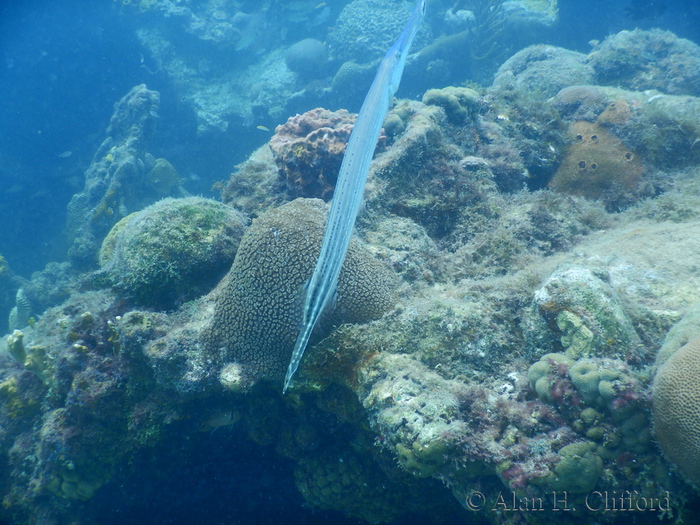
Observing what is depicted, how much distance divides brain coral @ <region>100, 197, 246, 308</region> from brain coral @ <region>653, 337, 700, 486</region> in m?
5.02

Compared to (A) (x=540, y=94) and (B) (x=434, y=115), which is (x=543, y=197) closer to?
(B) (x=434, y=115)

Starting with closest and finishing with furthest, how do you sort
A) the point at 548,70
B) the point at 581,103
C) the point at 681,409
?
the point at 681,409
the point at 581,103
the point at 548,70

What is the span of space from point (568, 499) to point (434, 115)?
6.21 meters

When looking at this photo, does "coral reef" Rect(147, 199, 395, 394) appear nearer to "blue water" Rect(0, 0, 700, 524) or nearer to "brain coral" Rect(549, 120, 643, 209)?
"brain coral" Rect(549, 120, 643, 209)

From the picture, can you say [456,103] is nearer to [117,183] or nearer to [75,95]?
[117,183]

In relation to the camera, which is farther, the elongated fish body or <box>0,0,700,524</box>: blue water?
<box>0,0,700,524</box>: blue water

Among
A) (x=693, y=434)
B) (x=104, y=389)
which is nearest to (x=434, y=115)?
(x=693, y=434)

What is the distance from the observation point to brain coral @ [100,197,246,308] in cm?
441

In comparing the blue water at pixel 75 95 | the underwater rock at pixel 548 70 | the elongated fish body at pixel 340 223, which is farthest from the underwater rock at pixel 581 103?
the blue water at pixel 75 95

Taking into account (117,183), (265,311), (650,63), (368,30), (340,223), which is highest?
(368,30)

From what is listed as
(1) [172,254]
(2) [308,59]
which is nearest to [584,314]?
(1) [172,254]

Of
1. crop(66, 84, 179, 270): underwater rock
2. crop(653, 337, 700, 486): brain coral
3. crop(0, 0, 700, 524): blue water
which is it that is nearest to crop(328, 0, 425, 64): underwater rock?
crop(0, 0, 700, 524): blue water

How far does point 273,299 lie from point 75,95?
3095cm

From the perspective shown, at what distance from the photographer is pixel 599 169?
604 centimetres
